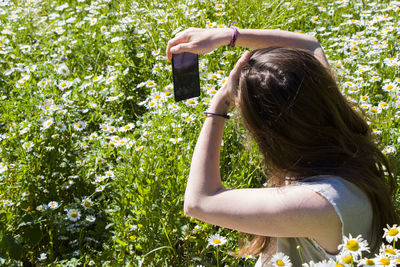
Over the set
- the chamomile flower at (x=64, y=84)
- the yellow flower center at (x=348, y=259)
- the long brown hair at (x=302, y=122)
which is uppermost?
the long brown hair at (x=302, y=122)

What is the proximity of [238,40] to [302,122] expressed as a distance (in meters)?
0.49

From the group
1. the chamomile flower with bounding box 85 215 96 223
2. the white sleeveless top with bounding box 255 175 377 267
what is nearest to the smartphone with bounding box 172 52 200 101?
the white sleeveless top with bounding box 255 175 377 267

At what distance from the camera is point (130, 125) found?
2.39 m

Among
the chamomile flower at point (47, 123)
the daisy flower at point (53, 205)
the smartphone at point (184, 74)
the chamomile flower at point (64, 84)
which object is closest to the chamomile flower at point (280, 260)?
the smartphone at point (184, 74)

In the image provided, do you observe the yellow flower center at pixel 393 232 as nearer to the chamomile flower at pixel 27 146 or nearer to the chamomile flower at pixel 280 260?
the chamomile flower at pixel 280 260

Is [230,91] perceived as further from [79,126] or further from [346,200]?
[79,126]

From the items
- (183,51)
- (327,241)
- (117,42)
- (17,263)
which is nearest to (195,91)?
(183,51)

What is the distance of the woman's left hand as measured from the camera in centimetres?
132

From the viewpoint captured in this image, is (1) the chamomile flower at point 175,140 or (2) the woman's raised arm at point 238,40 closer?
(2) the woman's raised arm at point 238,40

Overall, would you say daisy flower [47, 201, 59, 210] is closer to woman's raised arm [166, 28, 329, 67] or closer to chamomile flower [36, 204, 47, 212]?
chamomile flower [36, 204, 47, 212]

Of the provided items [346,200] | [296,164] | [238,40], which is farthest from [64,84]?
[346,200]

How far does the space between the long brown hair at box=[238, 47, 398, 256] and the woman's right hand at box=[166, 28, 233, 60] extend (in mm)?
181

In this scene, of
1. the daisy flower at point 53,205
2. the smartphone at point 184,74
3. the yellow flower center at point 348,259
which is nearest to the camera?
the yellow flower center at point 348,259

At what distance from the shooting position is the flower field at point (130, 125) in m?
1.91
